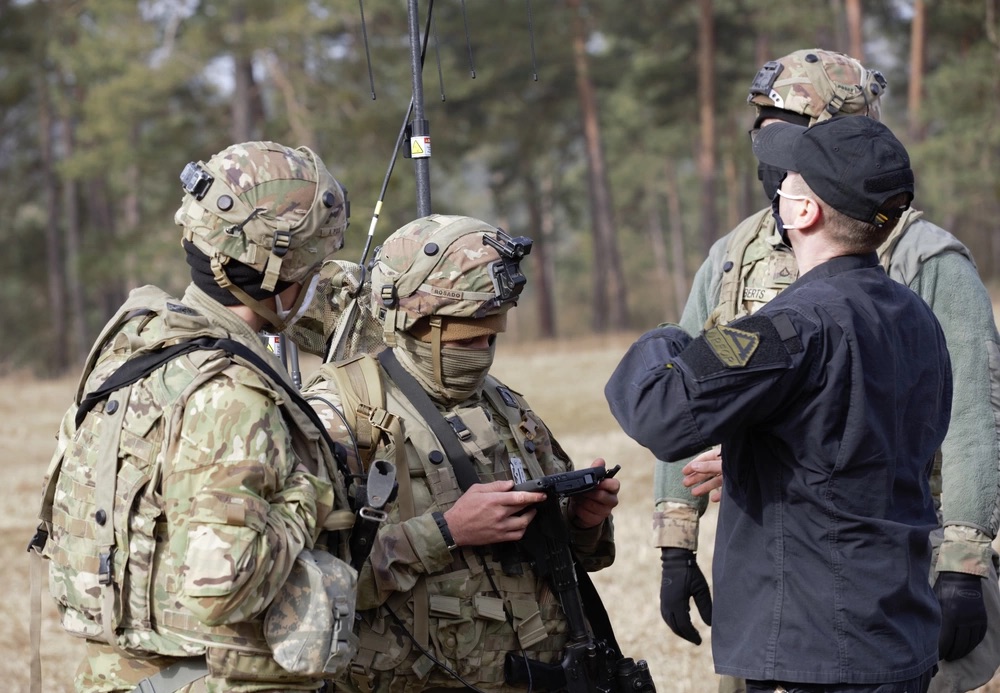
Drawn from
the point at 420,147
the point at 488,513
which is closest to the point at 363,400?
the point at 488,513

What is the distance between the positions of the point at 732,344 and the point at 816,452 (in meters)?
0.34

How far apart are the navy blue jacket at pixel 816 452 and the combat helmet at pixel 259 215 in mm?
830

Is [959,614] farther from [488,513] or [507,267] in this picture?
[507,267]

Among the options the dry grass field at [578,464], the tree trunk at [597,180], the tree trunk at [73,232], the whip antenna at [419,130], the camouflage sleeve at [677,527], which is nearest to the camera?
the camouflage sleeve at [677,527]

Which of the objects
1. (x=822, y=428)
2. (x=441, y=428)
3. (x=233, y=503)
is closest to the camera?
(x=233, y=503)

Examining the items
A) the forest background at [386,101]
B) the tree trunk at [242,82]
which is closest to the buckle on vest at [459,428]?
the forest background at [386,101]

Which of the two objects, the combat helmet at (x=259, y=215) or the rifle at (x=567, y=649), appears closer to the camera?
the combat helmet at (x=259, y=215)

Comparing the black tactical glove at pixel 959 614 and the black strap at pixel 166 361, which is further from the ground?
the black strap at pixel 166 361

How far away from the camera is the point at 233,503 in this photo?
2398mm

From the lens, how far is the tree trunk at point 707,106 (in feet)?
88.1

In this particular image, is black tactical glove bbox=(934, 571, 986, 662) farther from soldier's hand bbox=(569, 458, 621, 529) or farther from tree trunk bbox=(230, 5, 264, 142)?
tree trunk bbox=(230, 5, 264, 142)

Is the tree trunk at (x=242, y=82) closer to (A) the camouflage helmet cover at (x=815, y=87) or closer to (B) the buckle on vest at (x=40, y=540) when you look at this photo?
(A) the camouflage helmet cover at (x=815, y=87)

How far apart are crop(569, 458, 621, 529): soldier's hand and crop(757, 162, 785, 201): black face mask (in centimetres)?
97

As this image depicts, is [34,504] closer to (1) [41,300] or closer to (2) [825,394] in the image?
(2) [825,394]
